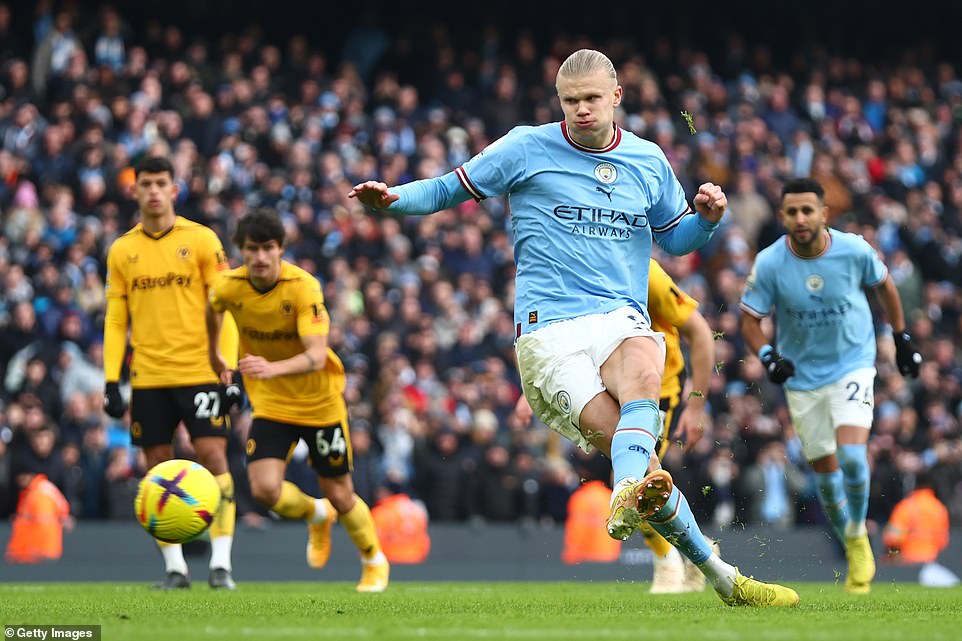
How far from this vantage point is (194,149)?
1939 cm

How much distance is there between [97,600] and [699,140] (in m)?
16.0

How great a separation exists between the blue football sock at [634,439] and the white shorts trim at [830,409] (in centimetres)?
412

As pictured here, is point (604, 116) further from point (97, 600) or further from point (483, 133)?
point (483, 133)

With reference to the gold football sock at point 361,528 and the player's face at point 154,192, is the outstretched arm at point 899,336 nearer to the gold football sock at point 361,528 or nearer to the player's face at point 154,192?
the gold football sock at point 361,528

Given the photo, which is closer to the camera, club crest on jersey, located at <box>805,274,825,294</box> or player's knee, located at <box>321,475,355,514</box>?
player's knee, located at <box>321,475,355,514</box>

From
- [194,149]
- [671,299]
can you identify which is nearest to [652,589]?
[671,299]

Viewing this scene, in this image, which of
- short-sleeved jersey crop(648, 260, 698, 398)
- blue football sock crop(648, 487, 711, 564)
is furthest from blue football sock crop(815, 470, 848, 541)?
blue football sock crop(648, 487, 711, 564)

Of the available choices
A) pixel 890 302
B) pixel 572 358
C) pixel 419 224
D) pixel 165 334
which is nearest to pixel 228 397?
pixel 165 334

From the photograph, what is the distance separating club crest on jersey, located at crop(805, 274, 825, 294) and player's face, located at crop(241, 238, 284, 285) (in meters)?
3.67

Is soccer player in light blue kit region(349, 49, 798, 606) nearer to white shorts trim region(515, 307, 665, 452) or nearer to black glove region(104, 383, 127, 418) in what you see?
white shorts trim region(515, 307, 665, 452)

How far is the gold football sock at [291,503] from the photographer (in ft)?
36.1

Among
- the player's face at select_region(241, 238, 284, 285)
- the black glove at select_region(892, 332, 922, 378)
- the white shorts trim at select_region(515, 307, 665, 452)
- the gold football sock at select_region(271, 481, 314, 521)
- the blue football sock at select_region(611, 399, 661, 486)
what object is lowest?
the gold football sock at select_region(271, 481, 314, 521)

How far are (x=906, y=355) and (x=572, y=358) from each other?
4.41 metres

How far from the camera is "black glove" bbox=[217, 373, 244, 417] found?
10.6 meters
